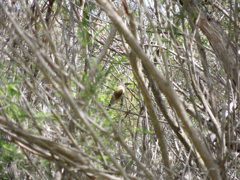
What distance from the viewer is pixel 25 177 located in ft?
9.84

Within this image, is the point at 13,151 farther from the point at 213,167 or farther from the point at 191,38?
the point at 191,38

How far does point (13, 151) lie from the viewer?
5.26 ft

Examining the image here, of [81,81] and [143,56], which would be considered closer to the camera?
[81,81]

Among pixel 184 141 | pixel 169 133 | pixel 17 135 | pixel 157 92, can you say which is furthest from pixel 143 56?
pixel 169 133

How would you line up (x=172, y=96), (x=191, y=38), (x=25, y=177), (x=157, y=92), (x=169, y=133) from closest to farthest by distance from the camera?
1. (x=172, y=96)
2. (x=191, y=38)
3. (x=157, y=92)
4. (x=25, y=177)
5. (x=169, y=133)

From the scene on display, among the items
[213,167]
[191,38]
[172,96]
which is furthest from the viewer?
[191,38]

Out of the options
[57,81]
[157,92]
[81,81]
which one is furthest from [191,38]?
[57,81]

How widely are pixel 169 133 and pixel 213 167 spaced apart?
6.00ft

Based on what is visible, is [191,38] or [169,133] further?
[169,133]

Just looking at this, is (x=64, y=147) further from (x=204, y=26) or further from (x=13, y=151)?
(x=204, y=26)

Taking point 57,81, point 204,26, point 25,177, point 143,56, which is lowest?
point 25,177

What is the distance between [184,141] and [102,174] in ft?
3.52

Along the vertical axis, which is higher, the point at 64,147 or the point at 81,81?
the point at 81,81

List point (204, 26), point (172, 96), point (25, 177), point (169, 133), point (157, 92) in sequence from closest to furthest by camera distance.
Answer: point (172, 96) < point (157, 92) < point (204, 26) < point (25, 177) < point (169, 133)
